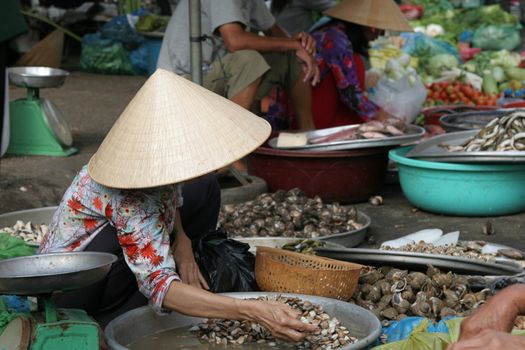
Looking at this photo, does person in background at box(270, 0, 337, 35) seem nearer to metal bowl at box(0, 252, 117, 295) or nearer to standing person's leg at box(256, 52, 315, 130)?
standing person's leg at box(256, 52, 315, 130)

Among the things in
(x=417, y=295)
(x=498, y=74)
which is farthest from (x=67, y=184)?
(x=498, y=74)

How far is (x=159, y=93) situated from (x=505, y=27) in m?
8.91

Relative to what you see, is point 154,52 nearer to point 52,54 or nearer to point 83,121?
point 52,54

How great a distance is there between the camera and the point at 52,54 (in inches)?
392

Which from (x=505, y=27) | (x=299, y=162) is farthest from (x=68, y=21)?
(x=299, y=162)

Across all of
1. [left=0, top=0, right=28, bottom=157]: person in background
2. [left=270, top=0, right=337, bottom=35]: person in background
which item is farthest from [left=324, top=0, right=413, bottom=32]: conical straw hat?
[left=0, top=0, right=28, bottom=157]: person in background

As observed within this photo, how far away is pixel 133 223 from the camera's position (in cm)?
307

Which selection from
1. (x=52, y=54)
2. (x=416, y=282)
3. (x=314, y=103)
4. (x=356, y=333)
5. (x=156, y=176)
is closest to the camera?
(x=156, y=176)

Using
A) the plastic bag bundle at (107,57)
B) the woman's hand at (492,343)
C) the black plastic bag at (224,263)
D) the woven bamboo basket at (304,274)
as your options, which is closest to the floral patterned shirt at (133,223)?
the black plastic bag at (224,263)

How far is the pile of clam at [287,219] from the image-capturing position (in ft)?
16.0

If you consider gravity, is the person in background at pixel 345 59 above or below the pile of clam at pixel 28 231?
above

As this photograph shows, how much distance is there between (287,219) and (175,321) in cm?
168

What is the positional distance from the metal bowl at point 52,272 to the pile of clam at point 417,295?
1.13m

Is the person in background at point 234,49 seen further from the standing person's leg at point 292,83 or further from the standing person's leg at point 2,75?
the standing person's leg at point 2,75
